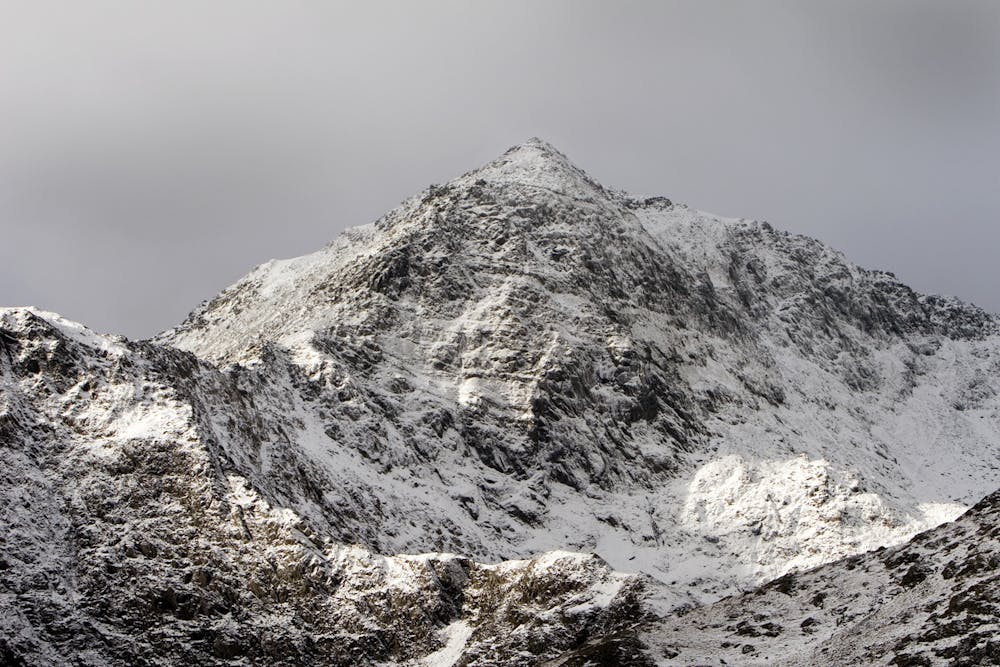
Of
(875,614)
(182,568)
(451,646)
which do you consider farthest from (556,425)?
(875,614)

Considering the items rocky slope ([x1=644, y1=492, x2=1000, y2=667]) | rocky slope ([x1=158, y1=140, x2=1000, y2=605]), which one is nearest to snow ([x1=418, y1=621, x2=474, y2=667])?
rocky slope ([x1=158, y1=140, x2=1000, y2=605])

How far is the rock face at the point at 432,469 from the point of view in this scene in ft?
382

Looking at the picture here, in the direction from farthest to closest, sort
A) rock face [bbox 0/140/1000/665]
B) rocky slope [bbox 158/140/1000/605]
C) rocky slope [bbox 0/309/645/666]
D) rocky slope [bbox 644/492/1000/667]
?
rocky slope [bbox 158/140/1000/605] < rock face [bbox 0/140/1000/665] < rocky slope [bbox 0/309/645/666] < rocky slope [bbox 644/492/1000/667]

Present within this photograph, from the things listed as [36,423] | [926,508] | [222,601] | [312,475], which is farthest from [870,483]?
[36,423]

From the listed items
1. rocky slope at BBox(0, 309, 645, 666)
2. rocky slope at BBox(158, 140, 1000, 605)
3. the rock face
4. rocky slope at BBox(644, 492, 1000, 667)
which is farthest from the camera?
rocky slope at BBox(158, 140, 1000, 605)

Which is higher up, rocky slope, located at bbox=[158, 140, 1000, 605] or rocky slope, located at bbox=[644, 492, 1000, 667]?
rocky slope, located at bbox=[158, 140, 1000, 605]

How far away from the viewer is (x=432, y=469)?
501 feet

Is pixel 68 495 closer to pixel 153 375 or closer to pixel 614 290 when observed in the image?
pixel 153 375

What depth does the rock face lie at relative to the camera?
382 feet

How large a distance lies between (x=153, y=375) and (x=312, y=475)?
17.4m

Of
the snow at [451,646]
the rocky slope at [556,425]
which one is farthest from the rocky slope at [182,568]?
the rocky slope at [556,425]

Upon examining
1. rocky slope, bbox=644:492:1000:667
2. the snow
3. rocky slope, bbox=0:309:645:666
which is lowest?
rocky slope, bbox=644:492:1000:667

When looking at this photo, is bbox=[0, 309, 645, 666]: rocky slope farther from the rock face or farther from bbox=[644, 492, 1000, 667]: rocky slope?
bbox=[644, 492, 1000, 667]: rocky slope

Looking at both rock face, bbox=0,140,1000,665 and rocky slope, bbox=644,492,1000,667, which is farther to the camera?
rock face, bbox=0,140,1000,665
